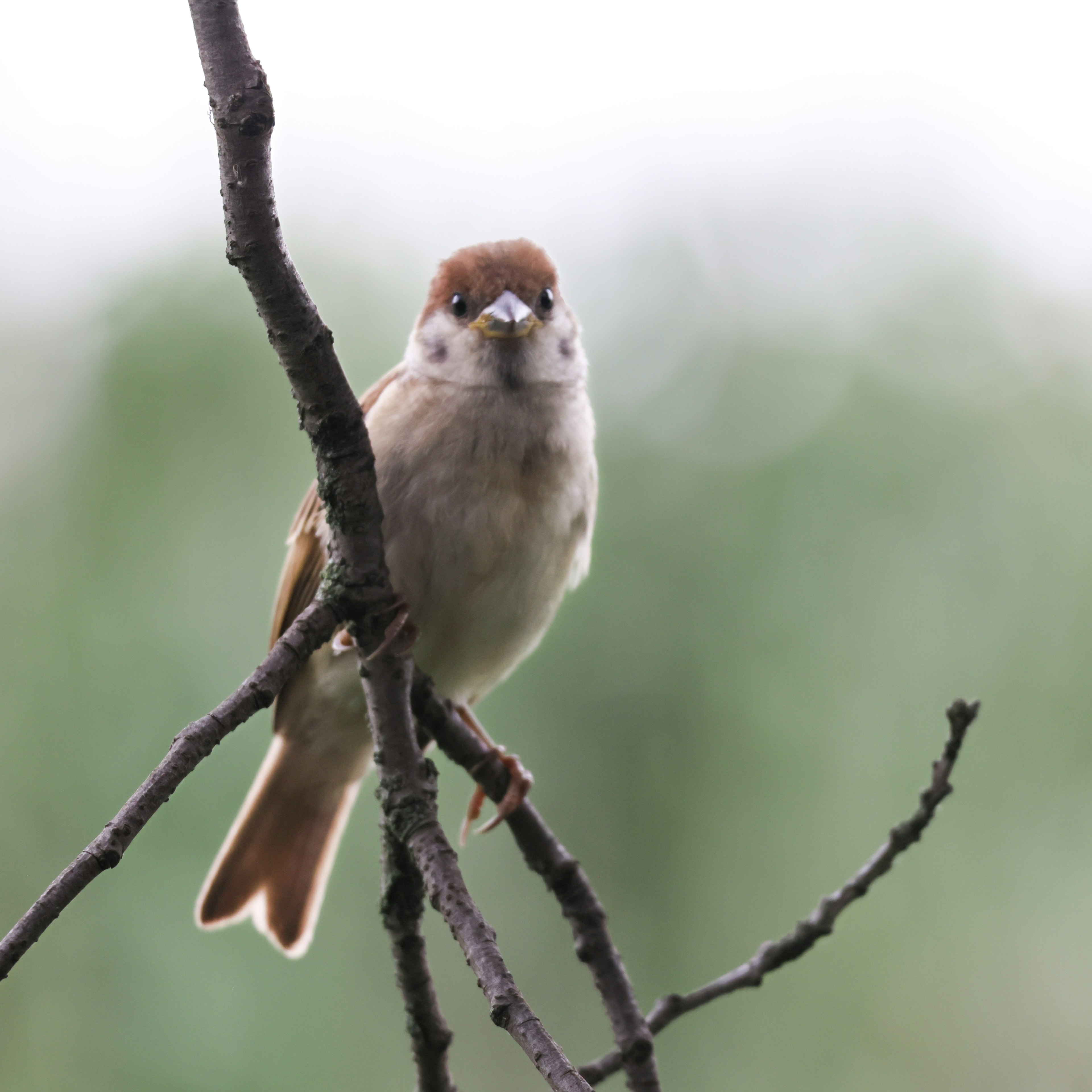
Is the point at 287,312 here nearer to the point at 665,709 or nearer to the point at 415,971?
the point at 415,971

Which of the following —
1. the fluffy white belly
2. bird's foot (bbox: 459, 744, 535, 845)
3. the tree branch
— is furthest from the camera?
the fluffy white belly

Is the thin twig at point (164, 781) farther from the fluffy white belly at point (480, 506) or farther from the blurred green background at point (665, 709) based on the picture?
the blurred green background at point (665, 709)

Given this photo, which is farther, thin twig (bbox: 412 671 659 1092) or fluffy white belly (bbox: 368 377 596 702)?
fluffy white belly (bbox: 368 377 596 702)

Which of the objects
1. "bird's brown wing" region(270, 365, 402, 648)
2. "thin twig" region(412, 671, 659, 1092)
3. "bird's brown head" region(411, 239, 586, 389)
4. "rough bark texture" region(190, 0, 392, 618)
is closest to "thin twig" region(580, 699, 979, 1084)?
"thin twig" region(412, 671, 659, 1092)

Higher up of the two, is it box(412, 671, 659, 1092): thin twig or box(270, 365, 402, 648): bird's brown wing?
box(270, 365, 402, 648): bird's brown wing

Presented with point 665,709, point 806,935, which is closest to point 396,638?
point 806,935

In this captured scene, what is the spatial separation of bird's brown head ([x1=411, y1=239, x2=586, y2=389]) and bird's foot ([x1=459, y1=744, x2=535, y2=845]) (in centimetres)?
81

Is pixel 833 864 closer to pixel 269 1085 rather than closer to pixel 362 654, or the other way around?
pixel 269 1085

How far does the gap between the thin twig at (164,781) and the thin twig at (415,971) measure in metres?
0.55

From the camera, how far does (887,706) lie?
5.42m

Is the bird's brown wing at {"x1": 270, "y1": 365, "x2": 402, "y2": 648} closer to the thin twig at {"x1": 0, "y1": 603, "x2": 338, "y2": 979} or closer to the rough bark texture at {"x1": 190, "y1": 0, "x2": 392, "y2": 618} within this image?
the rough bark texture at {"x1": 190, "y1": 0, "x2": 392, "y2": 618}

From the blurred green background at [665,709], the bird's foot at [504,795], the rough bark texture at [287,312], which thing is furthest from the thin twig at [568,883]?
the blurred green background at [665,709]

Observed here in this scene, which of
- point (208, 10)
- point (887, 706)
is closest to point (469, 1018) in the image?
point (887, 706)

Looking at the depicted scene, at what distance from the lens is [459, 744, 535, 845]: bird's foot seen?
230 centimetres
